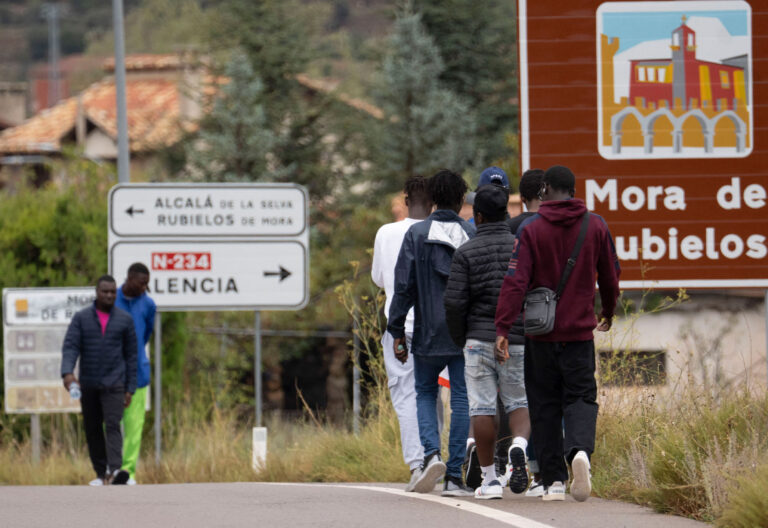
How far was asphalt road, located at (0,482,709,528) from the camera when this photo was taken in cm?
696

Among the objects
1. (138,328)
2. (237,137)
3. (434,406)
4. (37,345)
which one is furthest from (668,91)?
(237,137)

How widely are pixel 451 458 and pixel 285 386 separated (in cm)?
2391

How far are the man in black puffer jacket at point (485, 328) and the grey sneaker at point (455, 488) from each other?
0.25m

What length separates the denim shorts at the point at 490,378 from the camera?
7938 millimetres

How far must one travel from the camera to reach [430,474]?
8.20m

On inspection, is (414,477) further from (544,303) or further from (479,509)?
(544,303)

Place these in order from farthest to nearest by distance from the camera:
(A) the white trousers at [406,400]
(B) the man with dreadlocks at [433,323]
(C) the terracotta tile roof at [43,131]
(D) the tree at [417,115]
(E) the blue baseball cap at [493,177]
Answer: (C) the terracotta tile roof at [43,131], (D) the tree at [417,115], (E) the blue baseball cap at [493,177], (A) the white trousers at [406,400], (B) the man with dreadlocks at [433,323]

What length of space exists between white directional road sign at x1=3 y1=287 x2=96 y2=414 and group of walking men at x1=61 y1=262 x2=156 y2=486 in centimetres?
334

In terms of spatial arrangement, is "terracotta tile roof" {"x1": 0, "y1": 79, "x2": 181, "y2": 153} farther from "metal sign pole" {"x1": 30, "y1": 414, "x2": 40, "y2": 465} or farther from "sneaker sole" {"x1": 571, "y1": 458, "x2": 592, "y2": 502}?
"sneaker sole" {"x1": 571, "y1": 458, "x2": 592, "y2": 502}

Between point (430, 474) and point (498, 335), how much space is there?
1031 mm

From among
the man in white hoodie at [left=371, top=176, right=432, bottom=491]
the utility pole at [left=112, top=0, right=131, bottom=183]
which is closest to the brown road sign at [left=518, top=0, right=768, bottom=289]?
the man in white hoodie at [left=371, top=176, right=432, bottom=491]

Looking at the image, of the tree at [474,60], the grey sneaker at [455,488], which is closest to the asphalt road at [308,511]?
the grey sneaker at [455,488]

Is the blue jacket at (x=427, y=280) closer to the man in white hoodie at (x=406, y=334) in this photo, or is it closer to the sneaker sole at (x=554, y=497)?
the man in white hoodie at (x=406, y=334)

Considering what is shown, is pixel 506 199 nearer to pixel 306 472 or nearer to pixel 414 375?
pixel 414 375
